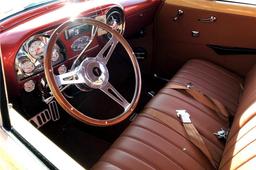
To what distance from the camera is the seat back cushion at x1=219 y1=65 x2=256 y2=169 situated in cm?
132

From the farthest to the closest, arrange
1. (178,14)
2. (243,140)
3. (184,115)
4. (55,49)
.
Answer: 1. (178,14)
2. (184,115)
3. (55,49)
4. (243,140)

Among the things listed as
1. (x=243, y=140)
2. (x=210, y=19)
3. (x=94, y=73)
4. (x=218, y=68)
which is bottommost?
(x=218, y=68)

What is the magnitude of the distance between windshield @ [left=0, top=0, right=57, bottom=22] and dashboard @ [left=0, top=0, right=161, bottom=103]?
47mm

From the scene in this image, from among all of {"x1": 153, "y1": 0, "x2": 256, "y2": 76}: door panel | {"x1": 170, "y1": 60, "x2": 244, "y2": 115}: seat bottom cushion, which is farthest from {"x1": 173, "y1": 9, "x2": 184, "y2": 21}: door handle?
{"x1": 170, "y1": 60, "x2": 244, "y2": 115}: seat bottom cushion

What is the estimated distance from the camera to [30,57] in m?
1.60

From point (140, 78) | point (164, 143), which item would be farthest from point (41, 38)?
point (164, 143)

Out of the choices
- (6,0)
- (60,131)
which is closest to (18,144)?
(6,0)

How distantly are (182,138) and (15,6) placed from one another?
1.17m

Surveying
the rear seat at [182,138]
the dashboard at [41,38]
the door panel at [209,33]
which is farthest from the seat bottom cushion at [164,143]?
the door panel at [209,33]

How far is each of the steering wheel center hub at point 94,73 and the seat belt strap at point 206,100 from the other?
0.67 m

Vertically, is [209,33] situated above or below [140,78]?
below

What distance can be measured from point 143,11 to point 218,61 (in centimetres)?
71

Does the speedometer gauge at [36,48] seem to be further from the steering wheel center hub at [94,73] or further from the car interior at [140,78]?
the steering wheel center hub at [94,73]

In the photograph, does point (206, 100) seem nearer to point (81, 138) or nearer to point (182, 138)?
point (182, 138)
